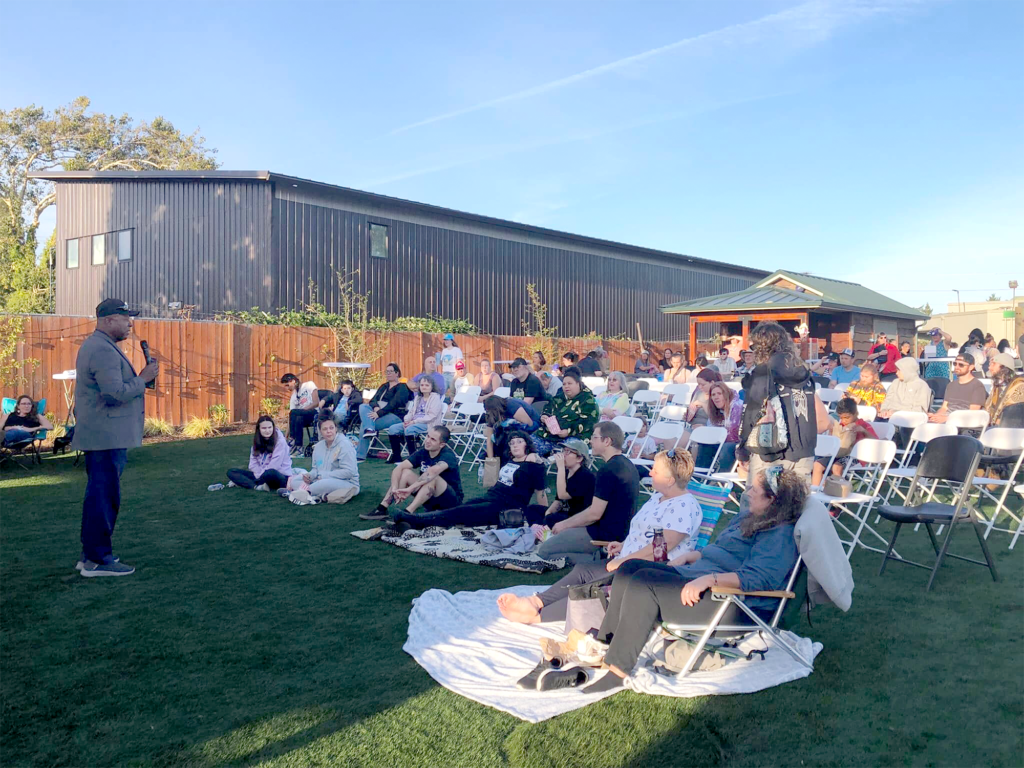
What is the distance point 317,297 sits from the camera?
20297 millimetres

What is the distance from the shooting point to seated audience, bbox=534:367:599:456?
8000mm

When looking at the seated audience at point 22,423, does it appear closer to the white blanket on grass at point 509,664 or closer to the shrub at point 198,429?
the shrub at point 198,429

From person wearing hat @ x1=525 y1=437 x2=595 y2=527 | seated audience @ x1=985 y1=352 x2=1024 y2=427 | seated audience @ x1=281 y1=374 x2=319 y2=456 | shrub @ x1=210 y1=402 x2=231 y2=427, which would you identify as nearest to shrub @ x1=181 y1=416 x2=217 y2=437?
shrub @ x1=210 y1=402 x2=231 y2=427

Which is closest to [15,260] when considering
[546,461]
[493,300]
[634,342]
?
[493,300]

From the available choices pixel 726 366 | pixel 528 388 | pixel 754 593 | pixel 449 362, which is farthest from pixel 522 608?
pixel 726 366

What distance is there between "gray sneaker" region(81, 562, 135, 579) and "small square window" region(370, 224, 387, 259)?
17.0 m

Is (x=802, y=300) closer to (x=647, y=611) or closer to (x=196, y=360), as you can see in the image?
(x=196, y=360)

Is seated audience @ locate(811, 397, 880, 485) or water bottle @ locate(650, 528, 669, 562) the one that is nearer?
water bottle @ locate(650, 528, 669, 562)

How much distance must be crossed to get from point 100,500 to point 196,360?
1076 cm

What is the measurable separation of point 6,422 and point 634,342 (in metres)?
19.6

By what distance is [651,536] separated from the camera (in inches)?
178

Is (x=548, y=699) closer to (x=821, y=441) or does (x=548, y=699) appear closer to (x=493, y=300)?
(x=821, y=441)

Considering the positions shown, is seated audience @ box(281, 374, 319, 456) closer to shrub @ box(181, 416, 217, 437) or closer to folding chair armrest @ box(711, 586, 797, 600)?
shrub @ box(181, 416, 217, 437)

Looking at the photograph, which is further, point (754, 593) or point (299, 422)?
point (299, 422)
